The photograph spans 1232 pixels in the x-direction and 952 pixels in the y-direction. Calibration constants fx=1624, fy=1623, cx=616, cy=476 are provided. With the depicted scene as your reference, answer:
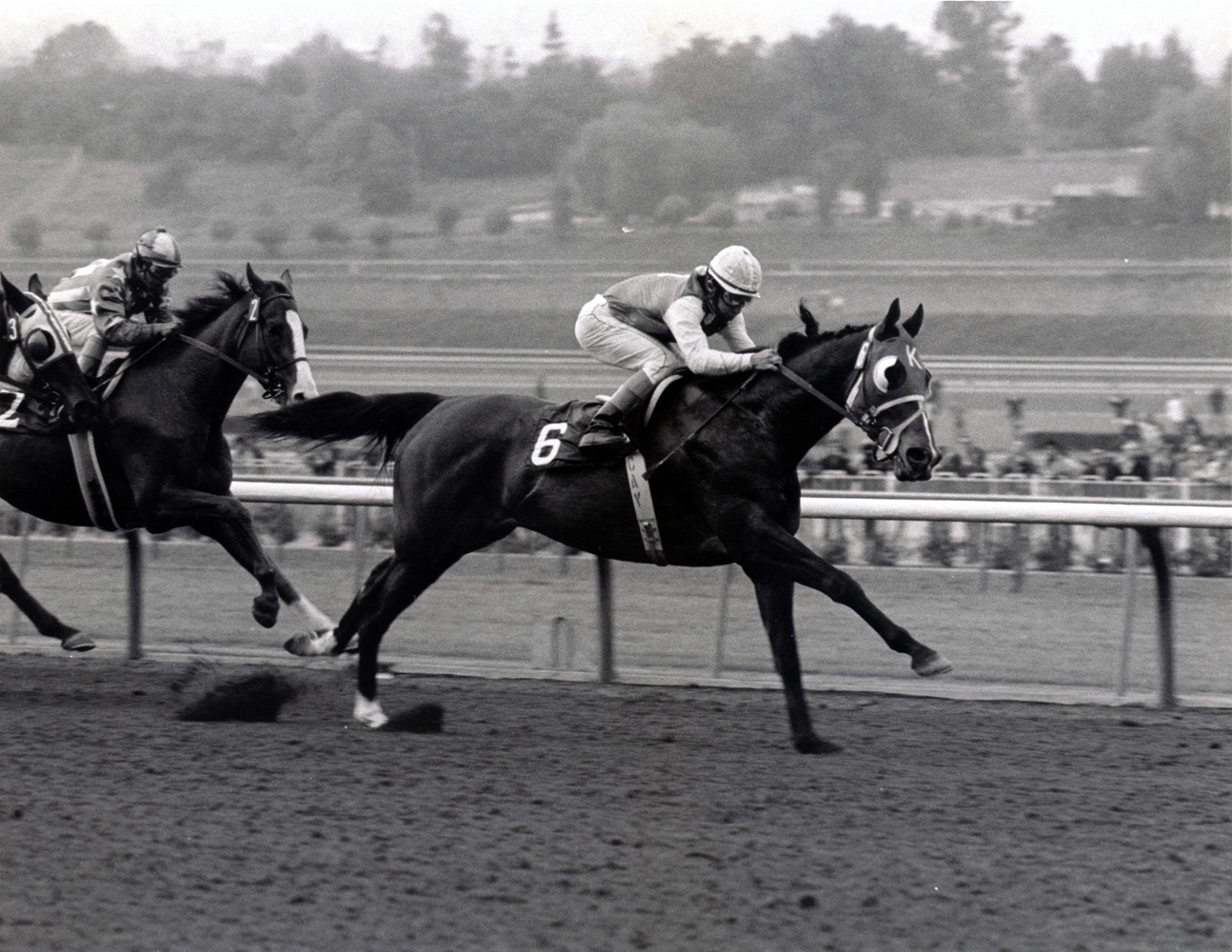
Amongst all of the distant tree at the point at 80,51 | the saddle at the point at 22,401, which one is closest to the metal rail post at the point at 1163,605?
the saddle at the point at 22,401

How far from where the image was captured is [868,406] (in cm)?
558

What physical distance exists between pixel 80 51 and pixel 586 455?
2673cm

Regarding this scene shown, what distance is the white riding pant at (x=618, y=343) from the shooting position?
6.18 meters

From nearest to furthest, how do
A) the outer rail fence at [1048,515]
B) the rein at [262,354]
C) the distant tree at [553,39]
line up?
the outer rail fence at [1048,515] < the rein at [262,354] < the distant tree at [553,39]

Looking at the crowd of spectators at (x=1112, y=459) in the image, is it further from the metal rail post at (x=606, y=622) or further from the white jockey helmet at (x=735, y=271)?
the white jockey helmet at (x=735, y=271)

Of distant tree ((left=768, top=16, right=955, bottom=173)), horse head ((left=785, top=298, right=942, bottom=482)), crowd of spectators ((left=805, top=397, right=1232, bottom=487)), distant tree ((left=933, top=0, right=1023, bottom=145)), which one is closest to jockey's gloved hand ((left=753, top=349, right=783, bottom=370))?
horse head ((left=785, top=298, right=942, bottom=482))

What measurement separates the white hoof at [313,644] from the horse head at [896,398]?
2.41 metres

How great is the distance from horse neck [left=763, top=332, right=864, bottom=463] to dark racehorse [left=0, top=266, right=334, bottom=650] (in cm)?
210

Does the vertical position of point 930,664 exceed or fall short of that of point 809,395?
A: it falls short

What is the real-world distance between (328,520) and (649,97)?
21505 mm

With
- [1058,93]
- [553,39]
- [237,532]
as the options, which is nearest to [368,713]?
[237,532]

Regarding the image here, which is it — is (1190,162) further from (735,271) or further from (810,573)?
(810,573)

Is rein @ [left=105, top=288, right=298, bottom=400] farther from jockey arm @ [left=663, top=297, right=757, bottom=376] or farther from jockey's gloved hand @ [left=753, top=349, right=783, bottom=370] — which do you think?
jockey's gloved hand @ [left=753, top=349, right=783, bottom=370]

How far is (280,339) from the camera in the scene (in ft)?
22.5
